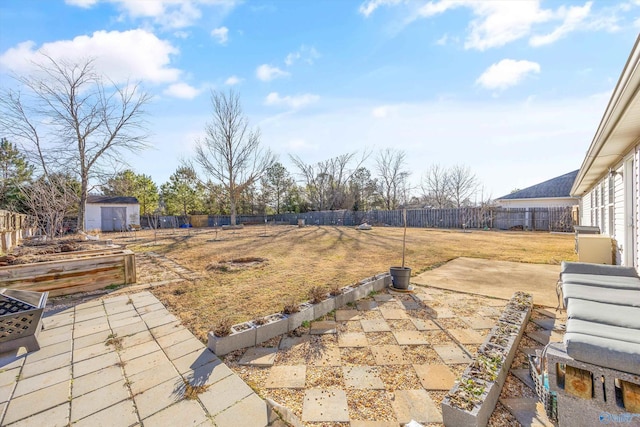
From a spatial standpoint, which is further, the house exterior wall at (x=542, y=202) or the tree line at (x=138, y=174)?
the house exterior wall at (x=542, y=202)

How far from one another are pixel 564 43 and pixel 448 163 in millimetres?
26797

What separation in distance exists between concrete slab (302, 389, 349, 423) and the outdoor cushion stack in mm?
1314

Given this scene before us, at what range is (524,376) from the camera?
1.87 metres

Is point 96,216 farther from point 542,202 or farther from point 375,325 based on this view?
point 542,202

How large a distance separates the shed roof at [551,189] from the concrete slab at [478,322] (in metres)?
20.2

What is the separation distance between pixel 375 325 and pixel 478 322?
1.15 metres

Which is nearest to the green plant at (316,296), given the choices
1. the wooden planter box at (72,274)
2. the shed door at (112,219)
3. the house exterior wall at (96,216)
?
the wooden planter box at (72,274)

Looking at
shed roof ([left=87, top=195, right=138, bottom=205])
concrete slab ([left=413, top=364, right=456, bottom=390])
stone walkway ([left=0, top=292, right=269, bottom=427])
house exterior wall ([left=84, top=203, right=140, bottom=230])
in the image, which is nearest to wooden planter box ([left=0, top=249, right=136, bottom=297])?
stone walkway ([left=0, top=292, right=269, bottom=427])

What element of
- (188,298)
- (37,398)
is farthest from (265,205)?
(37,398)

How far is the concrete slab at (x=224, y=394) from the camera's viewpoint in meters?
1.59

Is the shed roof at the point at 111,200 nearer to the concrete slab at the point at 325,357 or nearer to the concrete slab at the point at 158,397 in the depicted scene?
the concrete slab at the point at 158,397

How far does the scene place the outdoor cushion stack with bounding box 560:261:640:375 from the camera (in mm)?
1295

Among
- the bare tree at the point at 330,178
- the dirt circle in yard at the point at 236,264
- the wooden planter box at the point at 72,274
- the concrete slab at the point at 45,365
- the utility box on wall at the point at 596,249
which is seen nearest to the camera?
the concrete slab at the point at 45,365

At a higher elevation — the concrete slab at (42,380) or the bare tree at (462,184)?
the bare tree at (462,184)
